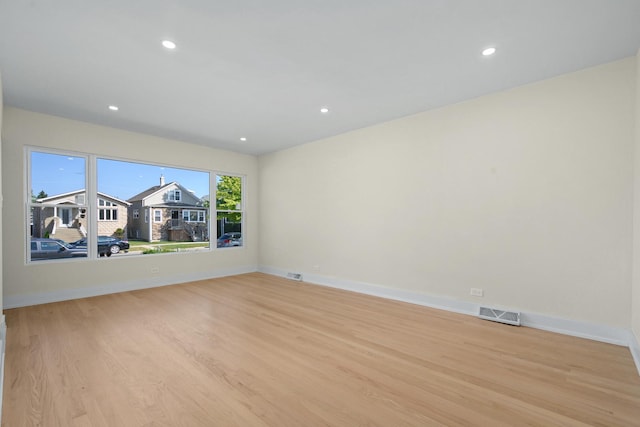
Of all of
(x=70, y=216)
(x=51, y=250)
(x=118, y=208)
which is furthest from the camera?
(x=118, y=208)

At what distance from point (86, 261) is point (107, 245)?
39 cm

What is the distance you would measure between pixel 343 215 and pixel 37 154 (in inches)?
197

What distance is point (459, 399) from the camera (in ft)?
6.45

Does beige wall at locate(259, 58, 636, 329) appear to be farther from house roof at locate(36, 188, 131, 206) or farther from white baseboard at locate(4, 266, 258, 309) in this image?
house roof at locate(36, 188, 131, 206)

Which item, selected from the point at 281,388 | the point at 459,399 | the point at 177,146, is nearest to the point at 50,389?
the point at 281,388

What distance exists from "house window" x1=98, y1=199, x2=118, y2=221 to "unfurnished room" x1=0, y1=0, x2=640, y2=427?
4cm

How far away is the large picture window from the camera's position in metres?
4.38

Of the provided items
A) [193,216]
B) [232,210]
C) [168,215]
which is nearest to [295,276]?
[232,210]

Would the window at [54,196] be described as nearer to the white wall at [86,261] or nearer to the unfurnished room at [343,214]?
the unfurnished room at [343,214]

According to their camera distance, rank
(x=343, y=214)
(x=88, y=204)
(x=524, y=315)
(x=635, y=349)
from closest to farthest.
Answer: (x=635, y=349)
(x=524, y=315)
(x=88, y=204)
(x=343, y=214)

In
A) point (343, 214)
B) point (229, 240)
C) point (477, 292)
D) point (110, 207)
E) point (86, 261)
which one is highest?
point (110, 207)

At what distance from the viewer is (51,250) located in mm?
4406

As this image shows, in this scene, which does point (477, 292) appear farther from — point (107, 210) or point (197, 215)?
point (107, 210)

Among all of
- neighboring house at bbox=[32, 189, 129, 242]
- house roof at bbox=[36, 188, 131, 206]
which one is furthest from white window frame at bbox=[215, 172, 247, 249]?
neighboring house at bbox=[32, 189, 129, 242]
